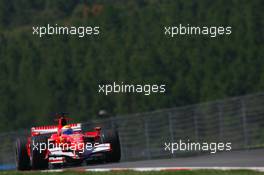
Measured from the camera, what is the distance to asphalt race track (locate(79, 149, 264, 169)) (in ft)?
71.5

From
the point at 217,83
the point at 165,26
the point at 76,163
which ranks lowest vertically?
the point at 76,163

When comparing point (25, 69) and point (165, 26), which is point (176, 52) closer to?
point (165, 26)

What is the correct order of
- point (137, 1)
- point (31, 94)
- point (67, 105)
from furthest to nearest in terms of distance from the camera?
point (137, 1) → point (67, 105) → point (31, 94)

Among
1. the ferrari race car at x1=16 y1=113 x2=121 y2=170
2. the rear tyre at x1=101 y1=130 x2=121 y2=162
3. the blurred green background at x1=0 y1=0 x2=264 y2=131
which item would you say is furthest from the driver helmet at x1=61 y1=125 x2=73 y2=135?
the blurred green background at x1=0 y1=0 x2=264 y2=131

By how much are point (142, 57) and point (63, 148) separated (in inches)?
2942

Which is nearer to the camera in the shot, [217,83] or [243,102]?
[243,102]

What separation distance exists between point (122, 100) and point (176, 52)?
10171mm

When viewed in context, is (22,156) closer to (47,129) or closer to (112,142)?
(47,129)

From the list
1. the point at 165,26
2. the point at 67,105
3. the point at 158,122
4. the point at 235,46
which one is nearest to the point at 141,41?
the point at 165,26

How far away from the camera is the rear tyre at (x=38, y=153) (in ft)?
74.8

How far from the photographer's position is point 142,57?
322 feet

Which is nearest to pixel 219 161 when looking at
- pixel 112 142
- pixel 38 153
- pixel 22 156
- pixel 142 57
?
pixel 112 142

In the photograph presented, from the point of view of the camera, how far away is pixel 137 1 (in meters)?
122

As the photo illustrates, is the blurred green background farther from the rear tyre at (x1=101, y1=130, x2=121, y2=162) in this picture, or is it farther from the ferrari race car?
the rear tyre at (x1=101, y1=130, x2=121, y2=162)
